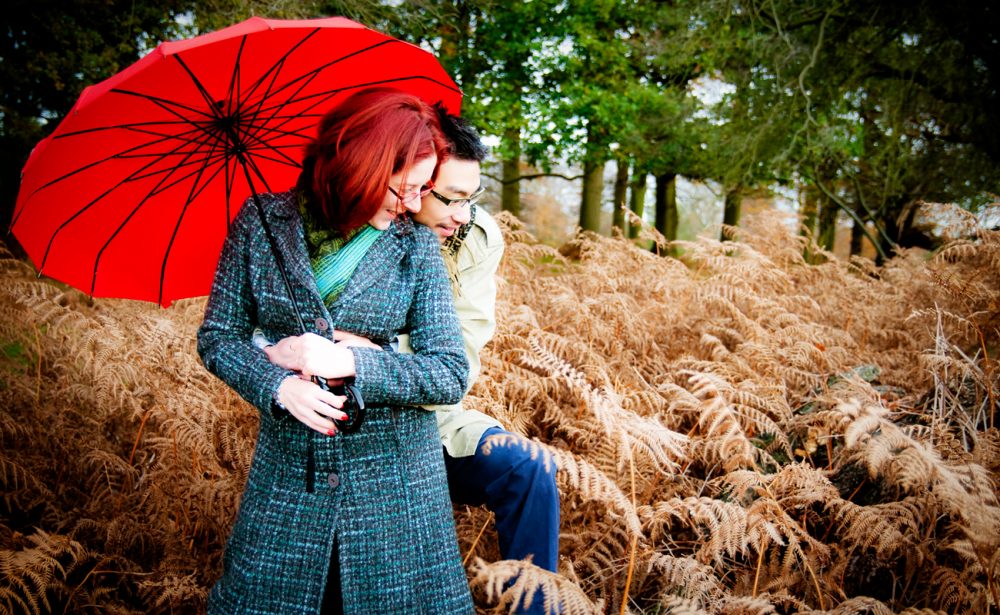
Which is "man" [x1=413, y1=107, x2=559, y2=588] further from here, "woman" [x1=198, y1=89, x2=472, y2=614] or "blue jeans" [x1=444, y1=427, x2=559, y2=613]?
"woman" [x1=198, y1=89, x2=472, y2=614]

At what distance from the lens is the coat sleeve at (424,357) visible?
1786 mm

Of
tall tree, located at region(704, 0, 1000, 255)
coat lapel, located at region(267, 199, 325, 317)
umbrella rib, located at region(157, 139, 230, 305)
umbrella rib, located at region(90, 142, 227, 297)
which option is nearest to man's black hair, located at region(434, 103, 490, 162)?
coat lapel, located at region(267, 199, 325, 317)

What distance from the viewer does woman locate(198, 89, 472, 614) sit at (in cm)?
182

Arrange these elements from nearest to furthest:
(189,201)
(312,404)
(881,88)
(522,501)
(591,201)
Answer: (312,404) < (522,501) < (189,201) < (881,88) < (591,201)

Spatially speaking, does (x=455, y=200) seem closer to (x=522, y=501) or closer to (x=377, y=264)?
(x=377, y=264)

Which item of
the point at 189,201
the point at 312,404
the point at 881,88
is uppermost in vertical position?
the point at 881,88

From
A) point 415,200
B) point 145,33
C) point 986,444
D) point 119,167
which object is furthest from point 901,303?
point 145,33

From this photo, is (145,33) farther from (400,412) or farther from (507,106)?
(400,412)

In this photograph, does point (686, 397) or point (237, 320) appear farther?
point (686, 397)

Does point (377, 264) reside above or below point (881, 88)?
below

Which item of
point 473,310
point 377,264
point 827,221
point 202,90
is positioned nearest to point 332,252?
point 377,264

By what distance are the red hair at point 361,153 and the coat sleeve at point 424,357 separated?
0.81 ft

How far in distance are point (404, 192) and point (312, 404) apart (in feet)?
2.37

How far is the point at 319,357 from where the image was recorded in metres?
1.74
